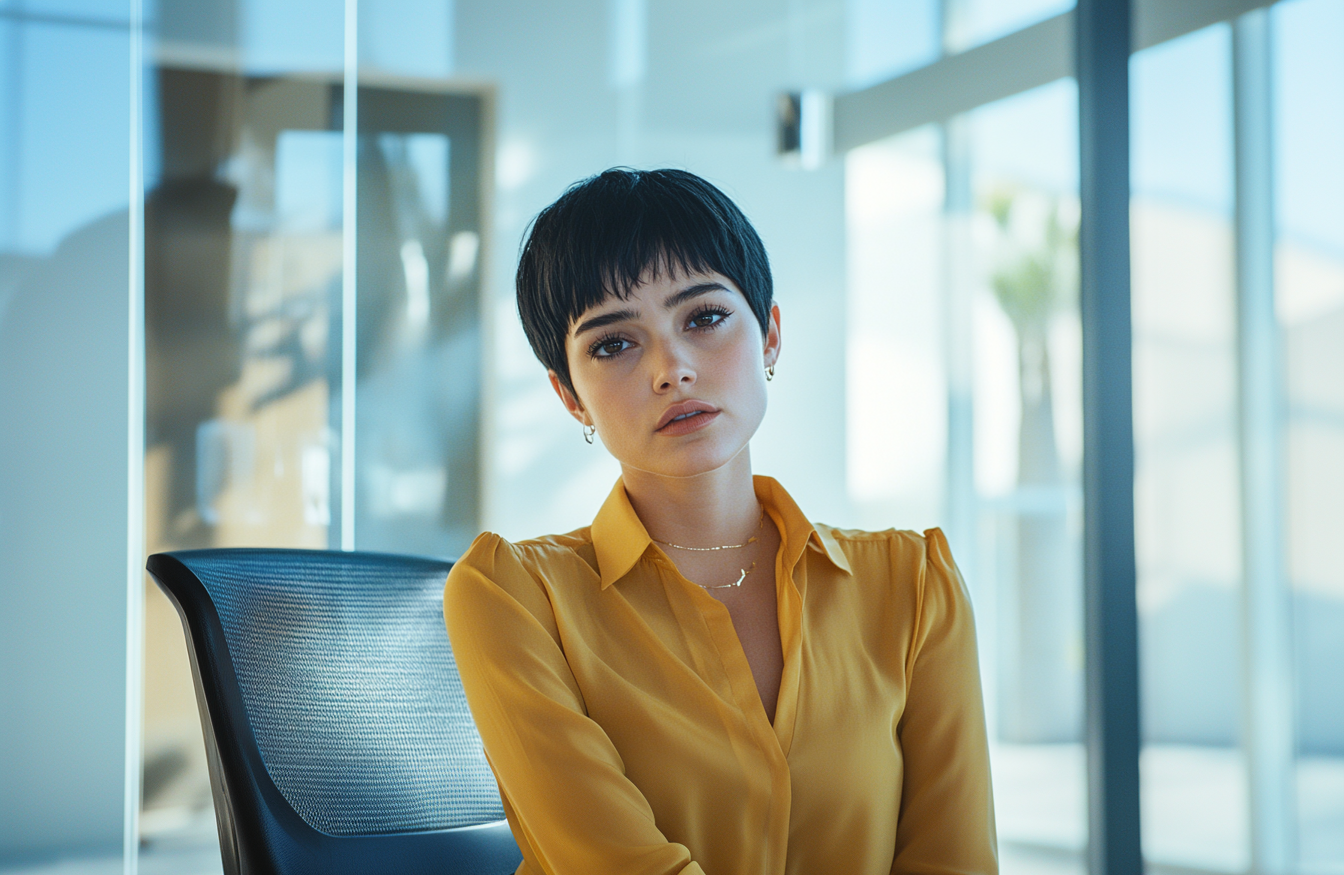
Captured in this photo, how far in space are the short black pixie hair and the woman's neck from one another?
0.56 ft

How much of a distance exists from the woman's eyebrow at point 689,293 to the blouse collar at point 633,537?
24 cm

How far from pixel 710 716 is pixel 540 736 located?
7.2 inches

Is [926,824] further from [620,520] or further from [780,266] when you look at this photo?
[780,266]

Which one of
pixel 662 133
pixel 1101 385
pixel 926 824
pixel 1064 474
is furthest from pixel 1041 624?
pixel 926 824

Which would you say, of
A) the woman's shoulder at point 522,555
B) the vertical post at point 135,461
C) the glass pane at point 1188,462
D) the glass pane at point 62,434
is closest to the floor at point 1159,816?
the glass pane at point 1188,462

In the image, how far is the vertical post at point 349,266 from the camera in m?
2.67

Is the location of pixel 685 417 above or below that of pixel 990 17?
below

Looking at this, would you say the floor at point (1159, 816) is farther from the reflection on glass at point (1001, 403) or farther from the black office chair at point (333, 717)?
the black office chair at point (333, 717)

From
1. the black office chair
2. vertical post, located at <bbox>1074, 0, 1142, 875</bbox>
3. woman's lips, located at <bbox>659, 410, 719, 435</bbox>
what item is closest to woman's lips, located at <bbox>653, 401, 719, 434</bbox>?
woman's lips, located at <bbox>659, 410, 719, 435</bbox>

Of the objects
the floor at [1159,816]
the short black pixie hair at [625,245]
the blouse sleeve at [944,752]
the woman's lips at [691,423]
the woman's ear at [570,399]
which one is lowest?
the floor at [1159,816]

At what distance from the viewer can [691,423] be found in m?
1.20

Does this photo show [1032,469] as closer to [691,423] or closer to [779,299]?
[779,299]

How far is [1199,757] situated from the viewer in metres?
3.19

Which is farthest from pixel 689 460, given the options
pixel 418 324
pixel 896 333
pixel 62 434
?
pixel 896 333
